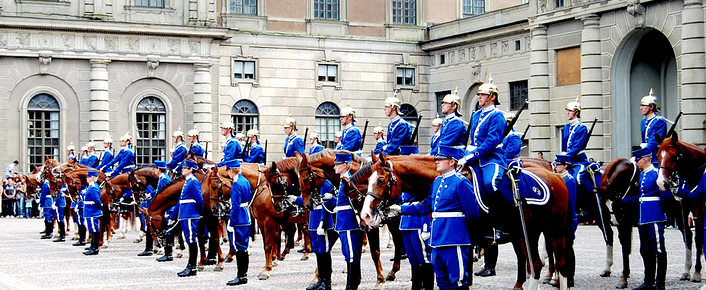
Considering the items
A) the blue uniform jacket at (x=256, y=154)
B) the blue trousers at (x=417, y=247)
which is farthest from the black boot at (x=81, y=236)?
the blue trousers at (x=417, y=247)

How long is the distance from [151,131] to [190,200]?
81.8ft

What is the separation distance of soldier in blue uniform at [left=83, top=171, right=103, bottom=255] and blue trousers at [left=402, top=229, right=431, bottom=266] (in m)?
11.7

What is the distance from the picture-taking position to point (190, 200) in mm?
18844

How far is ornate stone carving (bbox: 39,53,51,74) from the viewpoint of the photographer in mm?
40562

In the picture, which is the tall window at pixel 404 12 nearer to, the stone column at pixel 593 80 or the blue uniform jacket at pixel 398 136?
the stone column at pixel 593 80

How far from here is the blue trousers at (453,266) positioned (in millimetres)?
11680

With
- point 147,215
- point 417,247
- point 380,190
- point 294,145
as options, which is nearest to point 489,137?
point 380,190

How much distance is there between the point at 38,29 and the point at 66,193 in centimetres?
1436

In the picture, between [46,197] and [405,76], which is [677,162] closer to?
[46,197]

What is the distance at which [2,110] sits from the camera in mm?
40344

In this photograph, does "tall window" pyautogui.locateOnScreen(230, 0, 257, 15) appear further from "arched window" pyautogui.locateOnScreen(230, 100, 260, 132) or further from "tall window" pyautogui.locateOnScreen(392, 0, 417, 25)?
"tall window" pyautogui.locateOnScreen(392, 0, 417, 25)

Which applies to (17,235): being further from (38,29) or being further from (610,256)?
(610,256)

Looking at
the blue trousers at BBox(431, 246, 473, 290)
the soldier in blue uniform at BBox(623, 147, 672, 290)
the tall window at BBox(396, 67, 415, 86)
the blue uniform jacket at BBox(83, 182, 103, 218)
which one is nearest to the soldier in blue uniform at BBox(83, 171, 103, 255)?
the blue uniform jacket at BBox(83, 182, 103, 218)

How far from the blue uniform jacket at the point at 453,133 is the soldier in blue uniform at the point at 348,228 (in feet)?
8.91
